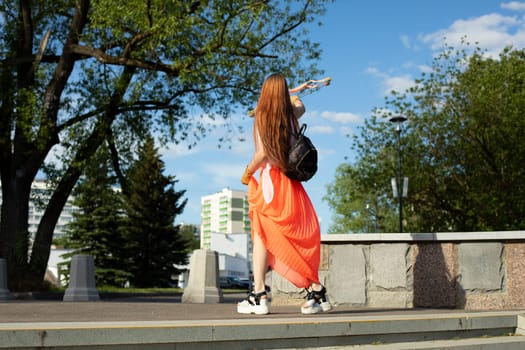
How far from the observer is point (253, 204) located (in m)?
6.38

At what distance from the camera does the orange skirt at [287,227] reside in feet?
20.2

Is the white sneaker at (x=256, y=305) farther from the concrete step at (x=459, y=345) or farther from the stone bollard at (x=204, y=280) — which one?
the stone bollard at (x=204, y=280)

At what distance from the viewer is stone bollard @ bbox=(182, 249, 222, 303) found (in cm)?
1183

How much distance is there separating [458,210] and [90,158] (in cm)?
1650

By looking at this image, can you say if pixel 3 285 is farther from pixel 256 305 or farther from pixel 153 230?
pixel 153 230

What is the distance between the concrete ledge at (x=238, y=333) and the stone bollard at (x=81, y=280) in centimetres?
888

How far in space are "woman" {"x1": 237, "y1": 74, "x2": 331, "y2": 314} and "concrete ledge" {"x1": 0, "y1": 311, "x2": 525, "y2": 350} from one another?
121cm

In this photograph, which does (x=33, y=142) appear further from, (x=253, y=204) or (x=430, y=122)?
(x=430, y=122)

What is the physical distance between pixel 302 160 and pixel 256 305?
1443 millimetres

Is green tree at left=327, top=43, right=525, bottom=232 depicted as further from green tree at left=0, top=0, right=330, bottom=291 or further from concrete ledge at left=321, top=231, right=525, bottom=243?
concrete ledge at left=321, top=231, right=525, bottom=243

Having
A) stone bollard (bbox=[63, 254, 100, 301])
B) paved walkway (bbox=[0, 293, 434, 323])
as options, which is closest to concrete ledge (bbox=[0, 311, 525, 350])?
paved walkway (bbox=[0, 293, 434, 323])

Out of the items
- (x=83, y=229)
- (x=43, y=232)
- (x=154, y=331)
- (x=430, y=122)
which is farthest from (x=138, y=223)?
(x=154, y=331)

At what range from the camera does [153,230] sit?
45969 millimetres

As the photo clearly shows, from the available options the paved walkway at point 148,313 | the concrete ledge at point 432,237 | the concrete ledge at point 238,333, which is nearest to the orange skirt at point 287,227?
the paved walkway at point 148,313
